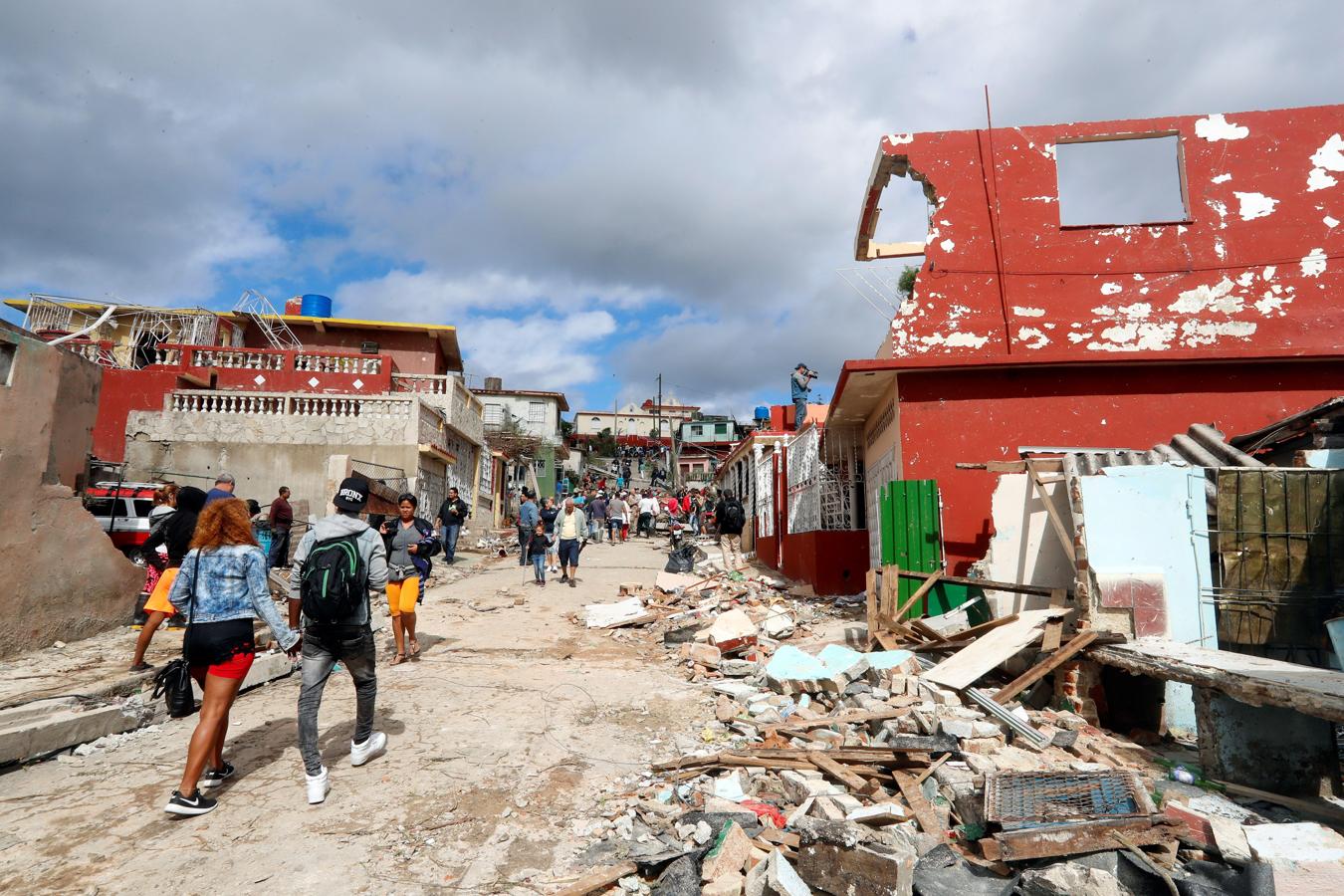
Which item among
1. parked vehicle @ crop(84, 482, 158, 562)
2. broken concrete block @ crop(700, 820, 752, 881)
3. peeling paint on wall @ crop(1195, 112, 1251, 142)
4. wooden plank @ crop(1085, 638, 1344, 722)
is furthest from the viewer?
parked vehicle @ crop(84, 482, 158, 562)

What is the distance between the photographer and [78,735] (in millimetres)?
4945

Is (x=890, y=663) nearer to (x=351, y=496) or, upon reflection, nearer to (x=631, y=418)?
(x=351, y=496)

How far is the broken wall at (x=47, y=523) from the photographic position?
712cm

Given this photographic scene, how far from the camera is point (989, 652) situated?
5.95 meters

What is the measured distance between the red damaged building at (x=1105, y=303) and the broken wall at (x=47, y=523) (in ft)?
30.4

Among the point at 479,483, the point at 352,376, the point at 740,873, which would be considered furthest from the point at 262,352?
the point at 740,873

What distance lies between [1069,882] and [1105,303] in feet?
28.5

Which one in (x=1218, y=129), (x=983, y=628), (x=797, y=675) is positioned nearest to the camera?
(x=797, y=675)

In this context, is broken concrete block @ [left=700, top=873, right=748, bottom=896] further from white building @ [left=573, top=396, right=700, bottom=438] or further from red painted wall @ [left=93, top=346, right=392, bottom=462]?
white building @ [left=573, top=396, right=700, bottom=438]

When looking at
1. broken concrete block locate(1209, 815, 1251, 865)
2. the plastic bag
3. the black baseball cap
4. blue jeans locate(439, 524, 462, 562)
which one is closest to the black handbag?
the black baseball cap

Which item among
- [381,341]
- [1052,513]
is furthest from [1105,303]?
[381,341]

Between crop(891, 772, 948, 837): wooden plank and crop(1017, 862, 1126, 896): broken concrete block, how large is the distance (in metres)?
0.59

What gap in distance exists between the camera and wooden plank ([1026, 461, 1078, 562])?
7.05m

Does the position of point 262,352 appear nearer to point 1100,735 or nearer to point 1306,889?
point 1100,735
